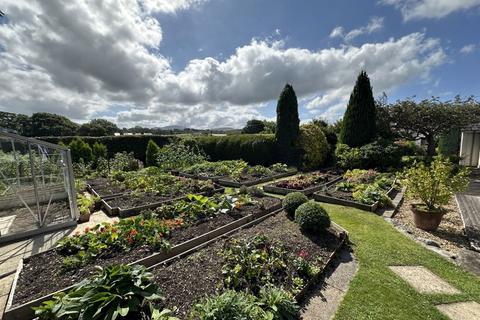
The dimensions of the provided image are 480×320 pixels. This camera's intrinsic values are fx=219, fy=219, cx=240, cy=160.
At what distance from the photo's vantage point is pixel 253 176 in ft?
37.8

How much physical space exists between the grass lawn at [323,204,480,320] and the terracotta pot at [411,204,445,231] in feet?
2.44

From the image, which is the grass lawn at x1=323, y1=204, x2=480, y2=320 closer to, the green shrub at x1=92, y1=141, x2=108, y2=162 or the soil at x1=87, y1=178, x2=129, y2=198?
the soil at x1=87, y1=178, x2=129, y2=198

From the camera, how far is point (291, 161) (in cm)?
1453

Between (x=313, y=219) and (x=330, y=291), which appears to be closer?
(x=330, y=291)

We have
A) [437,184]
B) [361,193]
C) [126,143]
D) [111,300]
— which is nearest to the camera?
[111,300]

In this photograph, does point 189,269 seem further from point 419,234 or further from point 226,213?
point 419,234

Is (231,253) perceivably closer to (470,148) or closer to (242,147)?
(242,147)

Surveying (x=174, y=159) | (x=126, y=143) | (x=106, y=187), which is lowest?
(x=106, y=187)

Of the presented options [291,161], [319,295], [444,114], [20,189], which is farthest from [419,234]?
[444,114]

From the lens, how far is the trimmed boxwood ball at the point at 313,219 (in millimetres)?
4844

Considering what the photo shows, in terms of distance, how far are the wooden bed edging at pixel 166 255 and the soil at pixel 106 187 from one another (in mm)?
4769

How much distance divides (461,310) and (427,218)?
3.01m

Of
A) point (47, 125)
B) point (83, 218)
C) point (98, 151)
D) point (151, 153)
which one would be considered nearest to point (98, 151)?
point (98, 151)

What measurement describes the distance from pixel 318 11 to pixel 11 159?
10.8 m
